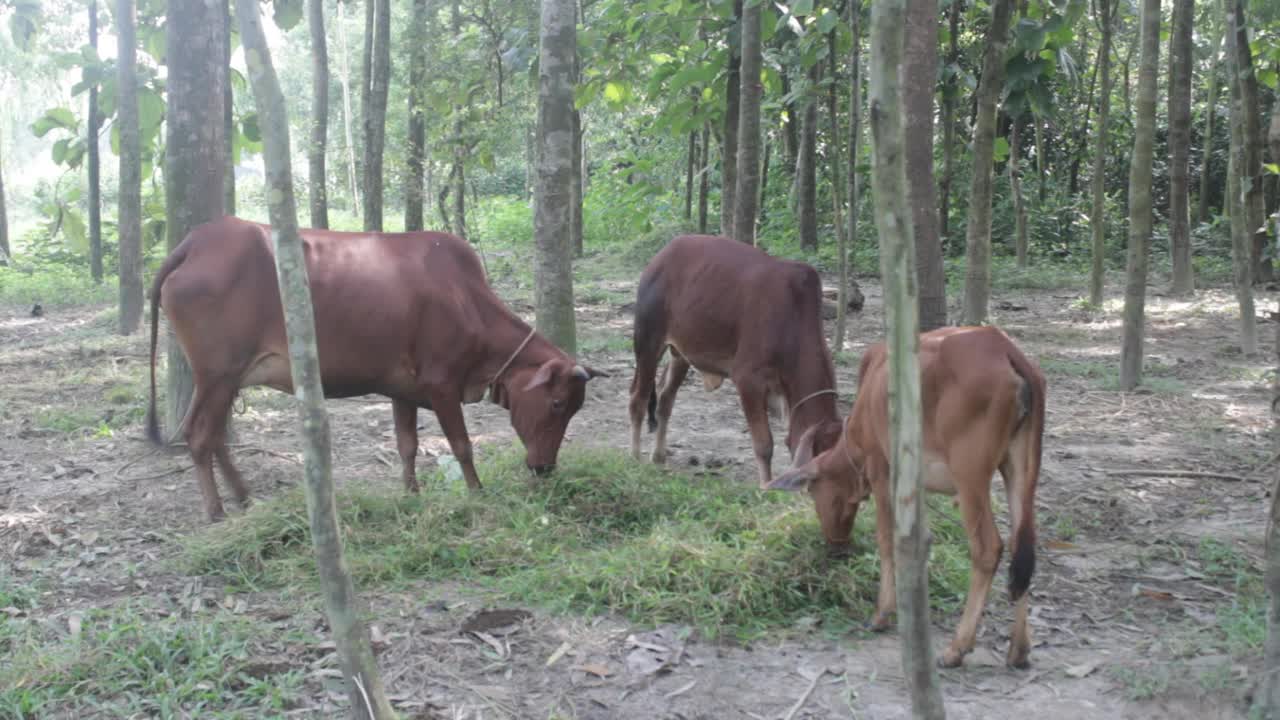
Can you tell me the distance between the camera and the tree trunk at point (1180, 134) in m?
10.9

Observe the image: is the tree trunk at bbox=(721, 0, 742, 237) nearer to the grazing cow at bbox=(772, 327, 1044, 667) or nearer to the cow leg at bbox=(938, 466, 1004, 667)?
the grazing cow at bbox=(772, 327, 1044, 667)

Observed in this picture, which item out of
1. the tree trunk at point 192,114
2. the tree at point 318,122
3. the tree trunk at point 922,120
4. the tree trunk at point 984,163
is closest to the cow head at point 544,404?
the tree trunk at point 922,120

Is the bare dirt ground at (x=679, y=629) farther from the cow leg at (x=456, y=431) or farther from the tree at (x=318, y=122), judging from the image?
the tree at (x=318, y=122)

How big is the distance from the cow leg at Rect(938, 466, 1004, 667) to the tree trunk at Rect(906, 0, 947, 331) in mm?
2421

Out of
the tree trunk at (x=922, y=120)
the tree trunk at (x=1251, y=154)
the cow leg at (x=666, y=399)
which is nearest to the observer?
the tree trunk at (x=922, y=120)

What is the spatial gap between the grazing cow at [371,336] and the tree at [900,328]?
390cm

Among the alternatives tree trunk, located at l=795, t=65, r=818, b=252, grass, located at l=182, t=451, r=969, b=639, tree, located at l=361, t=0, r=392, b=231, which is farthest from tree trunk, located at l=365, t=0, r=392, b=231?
grass, located at l=182, t=451, r=969, b=639

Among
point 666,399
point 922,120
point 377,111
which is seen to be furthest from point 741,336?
point 377,111

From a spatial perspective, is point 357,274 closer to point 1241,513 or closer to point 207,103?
point 207,103

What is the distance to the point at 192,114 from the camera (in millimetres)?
7031

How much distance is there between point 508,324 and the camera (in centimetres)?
676

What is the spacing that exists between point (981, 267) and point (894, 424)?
7397 millimetres

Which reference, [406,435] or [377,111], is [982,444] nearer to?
[406,435]

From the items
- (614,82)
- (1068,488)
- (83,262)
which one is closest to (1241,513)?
(1068,488)
